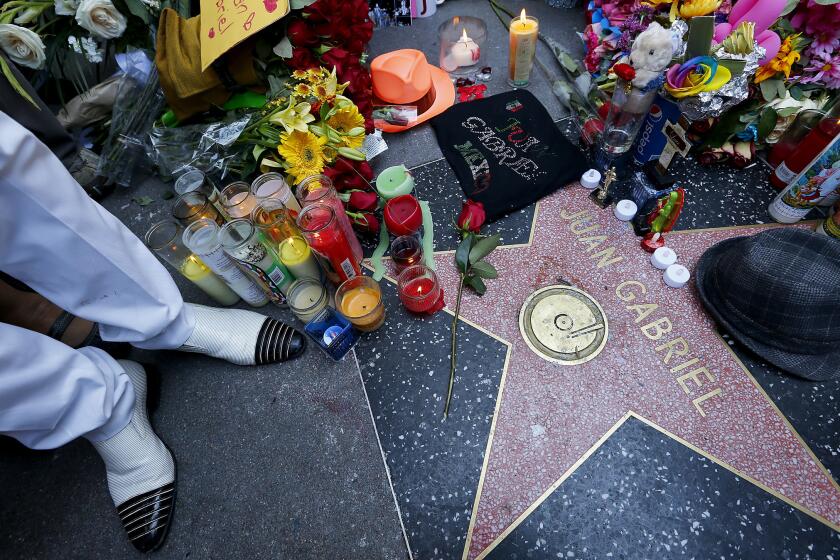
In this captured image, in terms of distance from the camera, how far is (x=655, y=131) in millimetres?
929

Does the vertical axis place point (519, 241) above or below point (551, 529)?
above

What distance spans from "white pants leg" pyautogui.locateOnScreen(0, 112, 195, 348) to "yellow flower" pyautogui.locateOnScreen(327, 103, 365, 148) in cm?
46

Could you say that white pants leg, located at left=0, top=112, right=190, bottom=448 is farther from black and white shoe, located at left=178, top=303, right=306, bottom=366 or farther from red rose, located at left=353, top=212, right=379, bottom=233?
red rose, located at left=353, top=212, right=379, bottom=233

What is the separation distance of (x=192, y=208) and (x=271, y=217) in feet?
0.68

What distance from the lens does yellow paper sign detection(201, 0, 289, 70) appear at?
2.65ft

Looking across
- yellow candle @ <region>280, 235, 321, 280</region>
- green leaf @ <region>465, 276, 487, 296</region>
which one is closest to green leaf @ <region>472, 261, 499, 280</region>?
green leaf @ <region>465, 276, 487, 296</region>

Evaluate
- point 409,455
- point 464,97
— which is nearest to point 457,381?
point 409,455

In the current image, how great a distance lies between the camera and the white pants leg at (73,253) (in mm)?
554

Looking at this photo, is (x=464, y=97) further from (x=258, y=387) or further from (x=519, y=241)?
(x=258, y=387)

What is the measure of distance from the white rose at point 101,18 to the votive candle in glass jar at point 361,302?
0.87 metres

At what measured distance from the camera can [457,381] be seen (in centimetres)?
82

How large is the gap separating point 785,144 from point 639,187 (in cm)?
39

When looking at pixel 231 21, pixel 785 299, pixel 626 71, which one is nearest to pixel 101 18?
pixel 231 21

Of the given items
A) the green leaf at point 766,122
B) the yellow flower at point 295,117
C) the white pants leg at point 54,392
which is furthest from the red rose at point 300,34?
the green leaf at point 766,122
